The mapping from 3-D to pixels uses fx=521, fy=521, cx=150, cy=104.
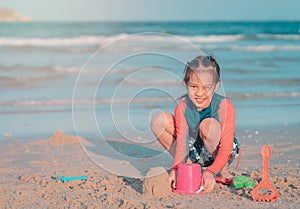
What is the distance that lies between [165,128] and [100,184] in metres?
0.66

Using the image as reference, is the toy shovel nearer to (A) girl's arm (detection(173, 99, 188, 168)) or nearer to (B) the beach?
(B) the beach

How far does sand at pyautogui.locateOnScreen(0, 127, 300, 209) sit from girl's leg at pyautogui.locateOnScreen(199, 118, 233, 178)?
0.30 metres

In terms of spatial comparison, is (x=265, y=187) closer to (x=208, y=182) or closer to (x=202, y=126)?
(x=208, y=182)

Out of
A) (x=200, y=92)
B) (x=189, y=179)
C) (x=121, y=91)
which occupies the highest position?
(x=121, y=91)

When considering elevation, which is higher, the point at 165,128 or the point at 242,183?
the point at 165,128

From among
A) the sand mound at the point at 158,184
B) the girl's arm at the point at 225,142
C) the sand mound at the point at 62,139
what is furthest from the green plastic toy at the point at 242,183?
the sand mound at the point at 62,139

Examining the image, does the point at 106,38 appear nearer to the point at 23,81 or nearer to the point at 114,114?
the point at 23,81

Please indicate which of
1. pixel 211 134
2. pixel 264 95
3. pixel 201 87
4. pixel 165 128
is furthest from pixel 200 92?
pixel 264 95

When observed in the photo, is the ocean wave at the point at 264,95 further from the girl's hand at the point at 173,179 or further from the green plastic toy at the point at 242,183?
the girl's hand at the point at 173,179

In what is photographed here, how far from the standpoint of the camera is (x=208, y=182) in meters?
3.64

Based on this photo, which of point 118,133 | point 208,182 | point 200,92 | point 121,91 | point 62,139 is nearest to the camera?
point 208,182

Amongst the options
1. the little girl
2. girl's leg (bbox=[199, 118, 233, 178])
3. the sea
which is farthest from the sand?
the sea

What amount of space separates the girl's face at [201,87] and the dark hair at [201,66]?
3cm

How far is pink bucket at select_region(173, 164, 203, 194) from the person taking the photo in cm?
359
